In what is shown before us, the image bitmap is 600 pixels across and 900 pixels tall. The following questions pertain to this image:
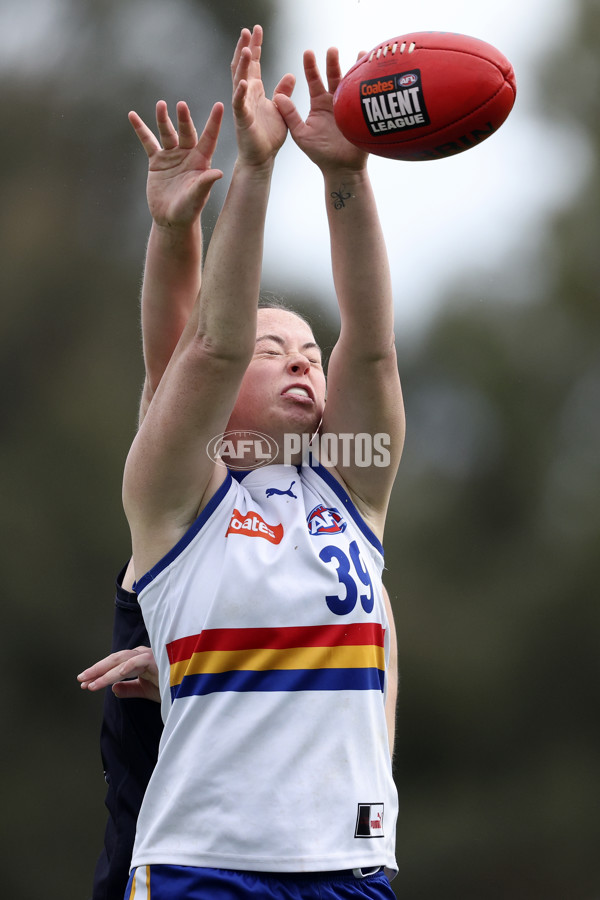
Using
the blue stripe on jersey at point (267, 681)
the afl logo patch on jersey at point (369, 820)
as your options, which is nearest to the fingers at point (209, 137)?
the blue stripe on jersey at point (267, 681)

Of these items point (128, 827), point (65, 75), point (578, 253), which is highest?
point (65, 75)

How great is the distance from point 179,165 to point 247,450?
16.6 inches

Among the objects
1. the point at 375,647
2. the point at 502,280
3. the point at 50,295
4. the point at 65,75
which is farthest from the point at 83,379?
the point at 375,647

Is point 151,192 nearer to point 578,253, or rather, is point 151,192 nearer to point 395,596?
point 395,596

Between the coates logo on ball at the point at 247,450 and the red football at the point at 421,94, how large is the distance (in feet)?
1.45

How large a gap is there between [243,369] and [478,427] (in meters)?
2.20

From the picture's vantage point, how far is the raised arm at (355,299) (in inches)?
47.6

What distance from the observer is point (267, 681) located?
1.09 m

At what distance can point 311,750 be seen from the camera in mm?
1077

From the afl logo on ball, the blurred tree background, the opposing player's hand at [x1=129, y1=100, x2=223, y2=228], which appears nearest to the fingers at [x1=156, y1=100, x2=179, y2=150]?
the opposing player's hand at [x1=129, y1=100, x2=223, y2=228]

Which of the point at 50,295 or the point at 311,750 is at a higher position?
the point at 50,295

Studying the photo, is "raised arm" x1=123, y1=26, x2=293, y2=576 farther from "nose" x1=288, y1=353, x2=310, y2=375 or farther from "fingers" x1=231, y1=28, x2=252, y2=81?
"nose" x1=288, y1=353, x2=310, y2=375

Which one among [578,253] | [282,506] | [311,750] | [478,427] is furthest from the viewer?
[578,253]

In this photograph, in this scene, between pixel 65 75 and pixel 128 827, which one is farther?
pixel 65 75
